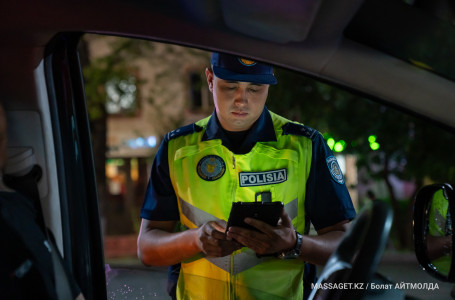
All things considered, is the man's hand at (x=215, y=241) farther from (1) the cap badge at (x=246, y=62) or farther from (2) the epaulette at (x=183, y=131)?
(1) the cap badge at (x=246, y=62)

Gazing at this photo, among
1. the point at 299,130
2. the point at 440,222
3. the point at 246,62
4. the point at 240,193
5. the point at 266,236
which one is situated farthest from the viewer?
the point at 299,130

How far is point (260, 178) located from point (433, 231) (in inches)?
27.5

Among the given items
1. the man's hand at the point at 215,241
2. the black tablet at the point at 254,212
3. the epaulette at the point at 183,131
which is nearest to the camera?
the black tablet at the point at 254,212

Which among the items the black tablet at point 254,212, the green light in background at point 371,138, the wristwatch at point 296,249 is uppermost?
the black tablet at point 254,212

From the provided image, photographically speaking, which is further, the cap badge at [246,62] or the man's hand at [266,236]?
the man's hand at [266,236]

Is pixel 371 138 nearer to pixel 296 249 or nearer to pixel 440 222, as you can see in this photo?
pixel 296 249

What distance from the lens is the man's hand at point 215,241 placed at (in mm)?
1729

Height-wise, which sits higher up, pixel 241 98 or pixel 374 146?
pixel 241 98

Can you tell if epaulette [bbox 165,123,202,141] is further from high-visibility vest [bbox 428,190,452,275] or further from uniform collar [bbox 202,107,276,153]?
high-visibility vest [bbox 428,190,452,275]

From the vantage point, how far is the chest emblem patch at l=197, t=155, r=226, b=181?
1.89 m

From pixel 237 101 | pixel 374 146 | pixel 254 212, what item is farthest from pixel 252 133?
pixel 374 146

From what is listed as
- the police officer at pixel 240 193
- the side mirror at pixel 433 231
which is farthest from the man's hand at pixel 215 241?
the side mirror at pixel 433 231

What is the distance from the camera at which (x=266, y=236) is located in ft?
5.51

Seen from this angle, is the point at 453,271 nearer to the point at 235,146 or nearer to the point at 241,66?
the point at 241,66
